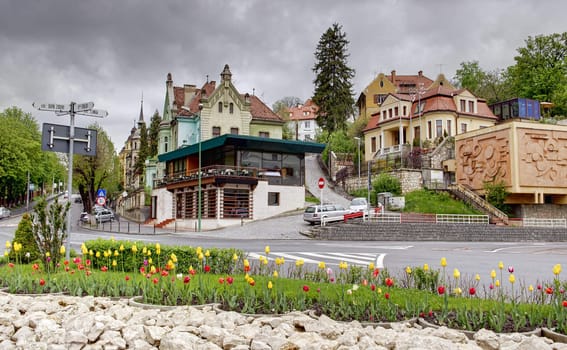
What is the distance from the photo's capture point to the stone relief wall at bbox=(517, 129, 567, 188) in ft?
149

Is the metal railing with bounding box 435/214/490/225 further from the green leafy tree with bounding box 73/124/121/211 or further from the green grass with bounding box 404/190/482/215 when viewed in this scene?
the green leafy tree with bounding box 73/124/121/211

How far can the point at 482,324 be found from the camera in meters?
5.96

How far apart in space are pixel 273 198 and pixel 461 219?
16118 millimetres

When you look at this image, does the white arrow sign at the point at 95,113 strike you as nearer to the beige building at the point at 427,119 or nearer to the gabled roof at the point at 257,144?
the gabled roof at the point at 257,144

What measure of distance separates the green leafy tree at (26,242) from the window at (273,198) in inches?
1348

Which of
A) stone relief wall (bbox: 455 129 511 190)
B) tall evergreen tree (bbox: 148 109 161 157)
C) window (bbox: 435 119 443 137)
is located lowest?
stone relief wall (bbox: 455 129 511 190)

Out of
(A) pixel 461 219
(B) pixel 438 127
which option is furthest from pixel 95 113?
(B) pixel 438 127

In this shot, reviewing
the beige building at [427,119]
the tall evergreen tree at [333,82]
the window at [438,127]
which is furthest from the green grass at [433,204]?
the tall evergreen tree at [333,82]

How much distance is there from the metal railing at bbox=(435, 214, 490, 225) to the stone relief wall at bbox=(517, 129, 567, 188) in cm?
551

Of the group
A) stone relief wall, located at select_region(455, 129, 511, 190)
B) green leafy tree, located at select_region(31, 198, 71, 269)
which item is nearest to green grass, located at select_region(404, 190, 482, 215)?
stone relief wall, located at select_region(455, 129, 511, 190)

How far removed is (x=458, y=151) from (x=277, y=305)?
161 ft

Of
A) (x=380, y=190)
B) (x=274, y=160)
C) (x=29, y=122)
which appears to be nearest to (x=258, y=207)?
(x=274, y=160)

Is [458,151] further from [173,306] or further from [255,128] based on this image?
[173,306]

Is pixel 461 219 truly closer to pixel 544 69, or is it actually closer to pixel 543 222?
pixel 543 222
